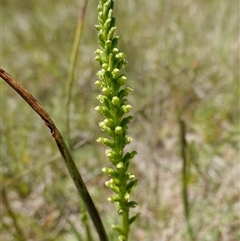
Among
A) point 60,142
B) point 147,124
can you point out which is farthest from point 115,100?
point 147,124

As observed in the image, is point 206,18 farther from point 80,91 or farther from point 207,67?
point 80,91

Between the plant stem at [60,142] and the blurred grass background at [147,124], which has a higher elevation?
the blurred grass background at [147,124]

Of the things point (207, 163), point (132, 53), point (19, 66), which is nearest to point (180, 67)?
point (132, 53)

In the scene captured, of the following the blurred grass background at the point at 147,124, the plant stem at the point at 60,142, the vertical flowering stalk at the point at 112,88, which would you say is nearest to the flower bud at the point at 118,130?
the vertical flowering stalk at the point at 112,88

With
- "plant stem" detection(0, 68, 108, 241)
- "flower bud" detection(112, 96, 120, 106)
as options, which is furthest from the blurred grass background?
"flower bud" detection(112, 96, 120, 106)

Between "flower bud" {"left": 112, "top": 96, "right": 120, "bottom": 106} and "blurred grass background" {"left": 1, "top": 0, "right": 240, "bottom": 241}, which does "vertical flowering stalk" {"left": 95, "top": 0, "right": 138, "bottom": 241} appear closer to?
"flower bud" {"left": 112, "top": 96, "right": 120, "bottom": 106}

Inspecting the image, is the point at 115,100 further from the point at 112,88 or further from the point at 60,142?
the point at 60,142

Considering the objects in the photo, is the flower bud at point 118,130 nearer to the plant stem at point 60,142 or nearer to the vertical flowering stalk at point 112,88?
the vertical flowering stalk at point 112,88
